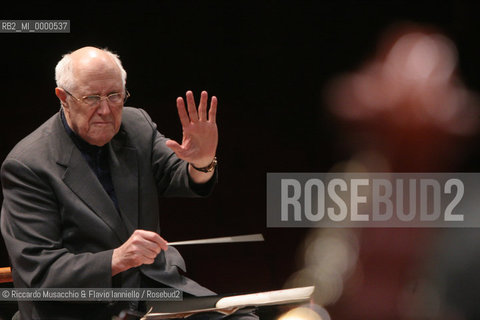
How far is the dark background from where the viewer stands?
8.75ft

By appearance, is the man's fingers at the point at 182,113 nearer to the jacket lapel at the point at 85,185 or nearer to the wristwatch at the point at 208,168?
the wristwatch at the point at 208,168

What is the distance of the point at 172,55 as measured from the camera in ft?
9.15

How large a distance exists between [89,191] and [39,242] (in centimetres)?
20

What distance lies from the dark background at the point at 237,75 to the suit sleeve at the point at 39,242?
79 centimetres

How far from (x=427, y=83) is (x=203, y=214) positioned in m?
1.10

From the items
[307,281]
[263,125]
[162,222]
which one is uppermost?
[263,125]

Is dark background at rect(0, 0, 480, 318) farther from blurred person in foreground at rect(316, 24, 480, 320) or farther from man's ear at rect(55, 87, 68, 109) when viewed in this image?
man's ear at rect(55, 87, 68, 109)

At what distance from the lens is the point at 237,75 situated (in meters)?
2.87

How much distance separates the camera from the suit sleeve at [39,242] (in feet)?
6.20

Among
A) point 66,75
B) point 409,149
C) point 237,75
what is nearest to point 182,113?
point 66,75

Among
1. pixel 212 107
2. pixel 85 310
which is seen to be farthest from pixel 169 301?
pixel 212 107

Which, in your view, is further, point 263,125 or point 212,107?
point 263,125

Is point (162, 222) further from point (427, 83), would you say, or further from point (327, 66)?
point (427, 83)

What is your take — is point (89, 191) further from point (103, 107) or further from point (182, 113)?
point (182, 113)
